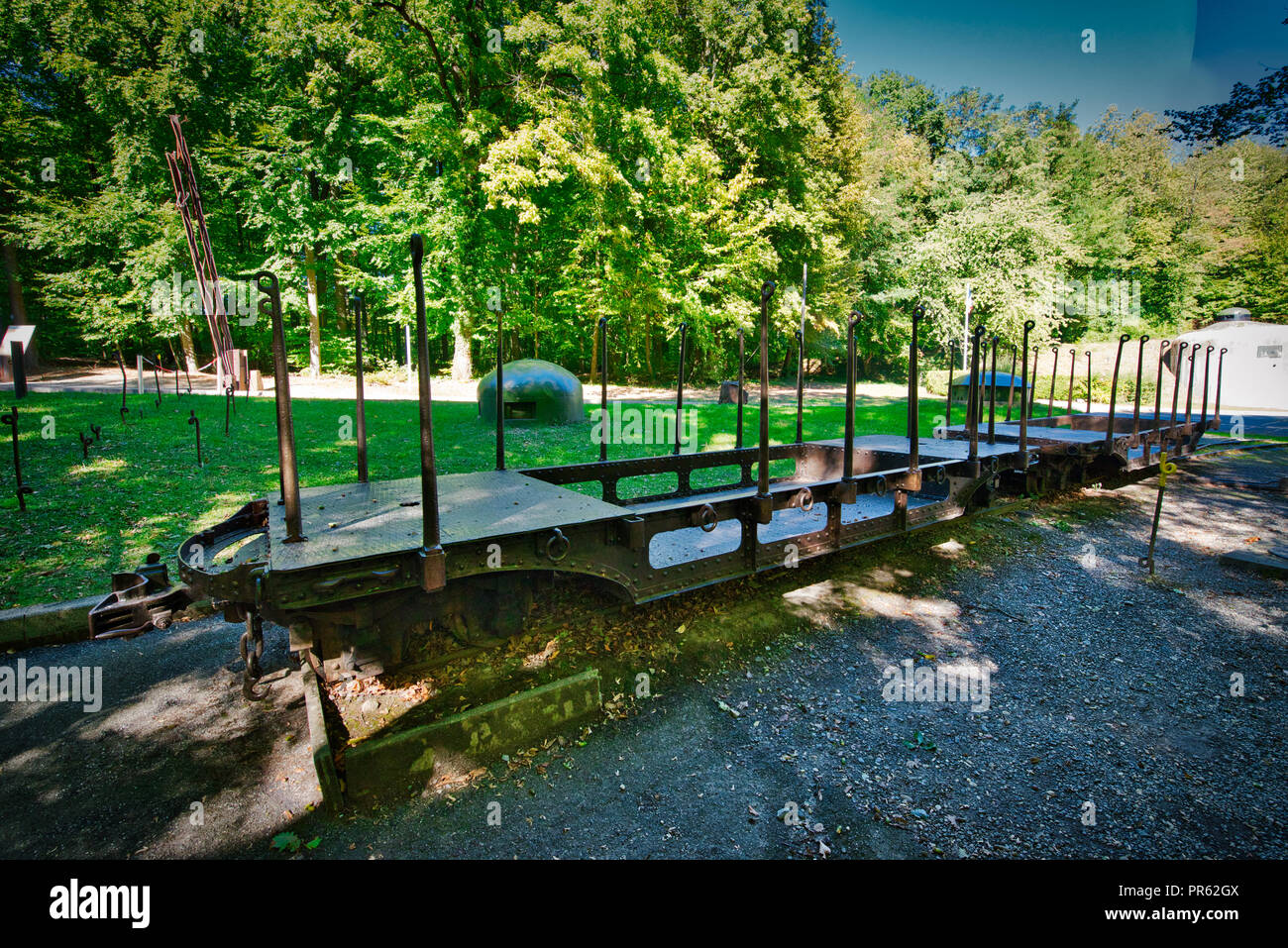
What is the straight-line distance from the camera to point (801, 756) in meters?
3.29

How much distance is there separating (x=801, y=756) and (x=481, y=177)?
23.8 metres

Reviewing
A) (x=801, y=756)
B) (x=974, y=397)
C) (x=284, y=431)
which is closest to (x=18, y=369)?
(x=284, y=431)

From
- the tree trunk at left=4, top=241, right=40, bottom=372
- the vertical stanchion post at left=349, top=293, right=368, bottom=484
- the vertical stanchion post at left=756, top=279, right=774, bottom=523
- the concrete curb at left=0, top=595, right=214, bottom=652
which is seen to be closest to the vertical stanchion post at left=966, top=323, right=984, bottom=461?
the vertical stanchion post at left=756, top=279, right=774, bottom=523

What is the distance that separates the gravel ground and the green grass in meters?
1.77

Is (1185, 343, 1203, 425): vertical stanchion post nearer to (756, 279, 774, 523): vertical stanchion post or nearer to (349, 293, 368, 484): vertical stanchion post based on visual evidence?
(756, 279, 774, 523): vertical stanchion post

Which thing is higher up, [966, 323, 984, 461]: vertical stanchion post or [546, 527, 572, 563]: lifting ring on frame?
[966, 323, 984, 461]: vertical stanchion post

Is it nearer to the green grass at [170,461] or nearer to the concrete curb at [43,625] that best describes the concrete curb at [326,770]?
the concrete curb at [43,625]

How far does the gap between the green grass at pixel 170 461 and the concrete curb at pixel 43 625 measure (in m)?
0.33

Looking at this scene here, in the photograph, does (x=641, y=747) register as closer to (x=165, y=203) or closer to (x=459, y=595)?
(x=459, y=595)

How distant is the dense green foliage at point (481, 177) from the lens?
2144cm

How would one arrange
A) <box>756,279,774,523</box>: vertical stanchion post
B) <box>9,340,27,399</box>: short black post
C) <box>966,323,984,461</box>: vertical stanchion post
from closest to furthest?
<box>756,279,774,523</box>: vertical stanchion post, <box>966,323,984,461</box>: vertical stanchion post, <box>9,340,27,399</box>: short black post

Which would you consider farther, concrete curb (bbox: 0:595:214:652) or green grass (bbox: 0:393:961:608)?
green grass (bbox: 0:393:961:608)

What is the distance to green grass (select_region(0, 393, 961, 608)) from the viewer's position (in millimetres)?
5730

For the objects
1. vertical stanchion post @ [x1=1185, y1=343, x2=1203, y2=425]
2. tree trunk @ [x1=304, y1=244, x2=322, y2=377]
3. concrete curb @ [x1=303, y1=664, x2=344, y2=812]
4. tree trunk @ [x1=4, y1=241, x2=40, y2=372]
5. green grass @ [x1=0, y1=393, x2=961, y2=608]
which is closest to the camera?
concrete curb @ [x1=303, y1=664, x2=344, y2=812]
